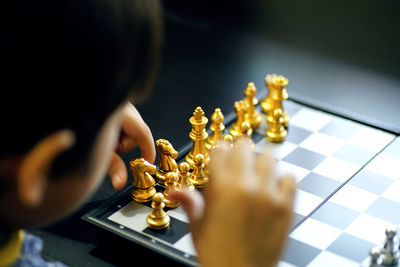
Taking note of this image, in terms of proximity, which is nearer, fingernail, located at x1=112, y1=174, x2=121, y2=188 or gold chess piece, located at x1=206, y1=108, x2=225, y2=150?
fingernail, located at x1=112, y1=174, x2=121, y2=188

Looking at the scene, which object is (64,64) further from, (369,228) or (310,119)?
(310,119)

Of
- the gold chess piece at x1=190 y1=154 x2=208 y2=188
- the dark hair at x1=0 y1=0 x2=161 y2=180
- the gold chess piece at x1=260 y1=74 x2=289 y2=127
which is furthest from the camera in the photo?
the gold chess piece at x1=260 y1=74 x2=289 y2=127

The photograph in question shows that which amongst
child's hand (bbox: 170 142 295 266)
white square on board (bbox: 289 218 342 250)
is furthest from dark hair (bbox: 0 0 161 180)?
white square on board (bbox: 289 218 342 250)

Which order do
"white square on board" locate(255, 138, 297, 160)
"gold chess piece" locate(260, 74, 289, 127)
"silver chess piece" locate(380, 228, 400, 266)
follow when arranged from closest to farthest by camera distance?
"silver chess piece" locate(380, 228, 400, 266) < "white square on board" locate(255, 138, 297, 160) < "gold chess piece" locate(260, 74, 289, 127)

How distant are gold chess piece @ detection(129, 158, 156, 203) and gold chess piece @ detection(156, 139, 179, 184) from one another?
50mm

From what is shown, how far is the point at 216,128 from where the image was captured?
4.39ft

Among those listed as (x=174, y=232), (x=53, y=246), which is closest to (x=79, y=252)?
(x=53, y=246)

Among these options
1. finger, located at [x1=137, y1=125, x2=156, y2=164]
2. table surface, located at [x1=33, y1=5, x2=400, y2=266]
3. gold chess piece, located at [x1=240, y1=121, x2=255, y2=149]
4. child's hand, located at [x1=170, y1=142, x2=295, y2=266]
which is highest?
child's hand, located at [x1=170, y1=142, x2=295, y2=266]

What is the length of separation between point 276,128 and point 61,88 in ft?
2.63

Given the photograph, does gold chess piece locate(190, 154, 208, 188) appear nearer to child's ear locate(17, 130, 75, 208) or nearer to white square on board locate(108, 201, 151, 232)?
white square on board locate(108, 201, 151, 232)

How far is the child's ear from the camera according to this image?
0.63 m

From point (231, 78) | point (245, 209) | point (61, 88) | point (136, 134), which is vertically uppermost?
point (61, 88)

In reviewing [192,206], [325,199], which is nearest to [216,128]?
[325,199]

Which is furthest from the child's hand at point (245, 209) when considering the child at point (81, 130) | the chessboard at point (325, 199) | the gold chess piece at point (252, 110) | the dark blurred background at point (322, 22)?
the dark blurred background at point (322, 22)
